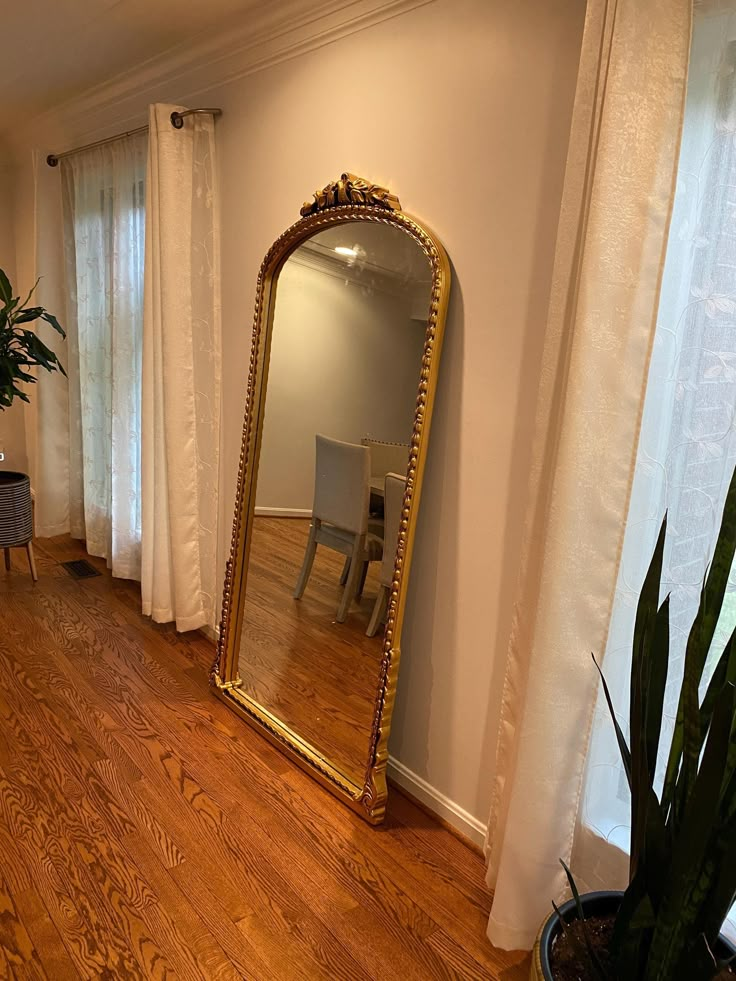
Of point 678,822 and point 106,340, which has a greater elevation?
point 106,340

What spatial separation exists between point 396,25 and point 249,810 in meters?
2.25

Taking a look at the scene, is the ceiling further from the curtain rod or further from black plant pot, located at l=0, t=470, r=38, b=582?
black plant pot, located at l=0, t=470, r=38, b=582

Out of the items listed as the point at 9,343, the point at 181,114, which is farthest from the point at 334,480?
the point at 9,343

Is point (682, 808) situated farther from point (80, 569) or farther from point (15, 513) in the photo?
point (80, 569)

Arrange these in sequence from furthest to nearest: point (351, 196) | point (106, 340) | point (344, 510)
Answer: point (106, 340) < point (344, 510) < point (351, 196)

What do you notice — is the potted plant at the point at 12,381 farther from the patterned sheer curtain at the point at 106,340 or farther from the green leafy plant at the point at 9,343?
the patterned sheer curtain at the point at 106,340

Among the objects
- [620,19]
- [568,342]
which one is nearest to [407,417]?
[568,342]

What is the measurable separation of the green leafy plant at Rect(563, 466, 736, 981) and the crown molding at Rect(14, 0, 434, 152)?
1.69 m

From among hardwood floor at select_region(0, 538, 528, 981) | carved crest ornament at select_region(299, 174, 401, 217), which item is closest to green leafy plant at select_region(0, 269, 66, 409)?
hardwood floor at select_region(0, 538, 528, 981)

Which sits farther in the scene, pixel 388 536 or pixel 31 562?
pixel 31 562

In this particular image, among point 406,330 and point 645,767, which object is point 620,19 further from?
point 645,767

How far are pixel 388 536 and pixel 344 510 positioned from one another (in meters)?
0.22

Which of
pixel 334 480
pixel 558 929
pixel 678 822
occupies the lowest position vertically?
pixel 558 929

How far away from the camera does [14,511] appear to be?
11.5ft
